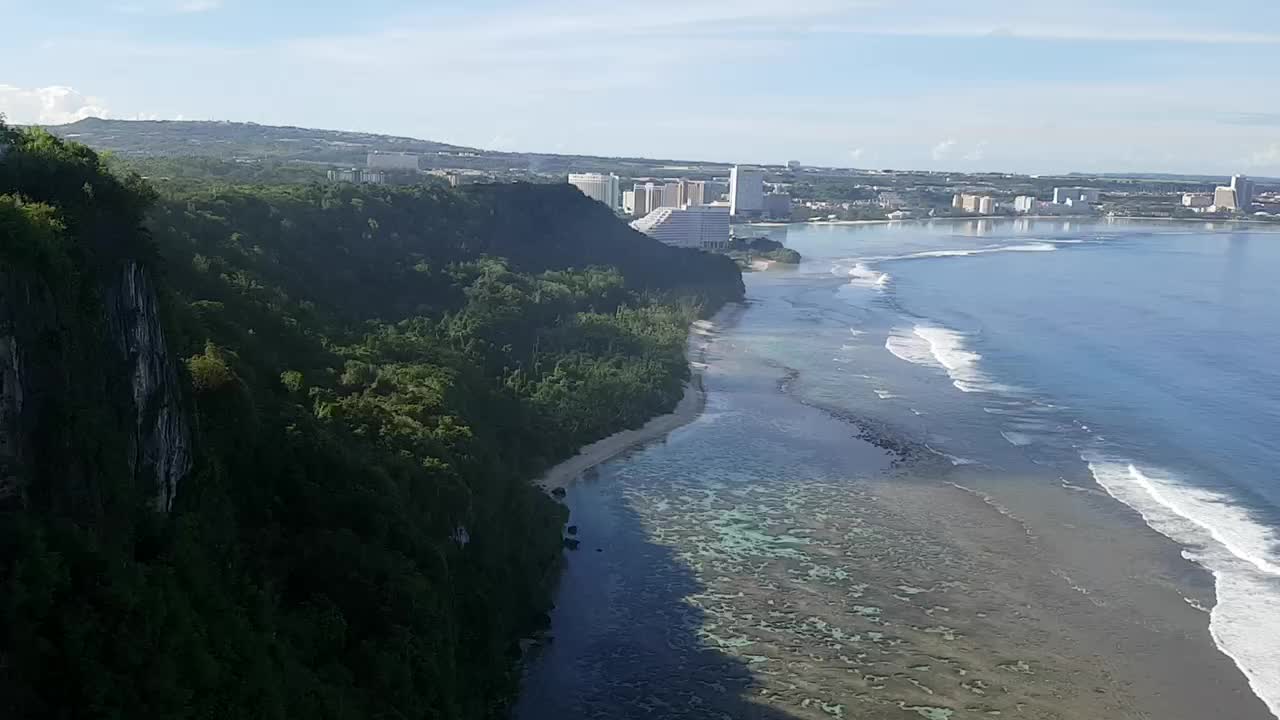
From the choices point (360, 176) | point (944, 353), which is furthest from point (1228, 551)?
point (360, 176)

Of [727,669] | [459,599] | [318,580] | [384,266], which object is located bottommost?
[727,669]

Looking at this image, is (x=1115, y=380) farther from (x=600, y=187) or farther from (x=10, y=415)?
(x=600, y=187)

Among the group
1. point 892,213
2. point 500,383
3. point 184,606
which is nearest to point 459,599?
point 184,606

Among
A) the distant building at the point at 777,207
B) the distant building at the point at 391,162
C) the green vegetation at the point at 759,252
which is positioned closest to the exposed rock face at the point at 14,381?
the distant building at the point at 391,162

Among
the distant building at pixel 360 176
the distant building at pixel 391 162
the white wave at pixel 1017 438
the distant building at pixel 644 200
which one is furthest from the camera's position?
the distant building at pixel 644 200

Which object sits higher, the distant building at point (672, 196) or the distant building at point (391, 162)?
the distant building at point (391, 162)

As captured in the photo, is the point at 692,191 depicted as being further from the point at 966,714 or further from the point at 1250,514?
the point at 966,714

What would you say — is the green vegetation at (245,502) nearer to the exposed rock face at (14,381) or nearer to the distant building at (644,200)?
the exposed rock face at (14,381)

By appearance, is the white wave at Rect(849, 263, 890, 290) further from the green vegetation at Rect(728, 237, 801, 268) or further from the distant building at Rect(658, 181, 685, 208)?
the distant building at Rect(658, 181, 685, 208)
